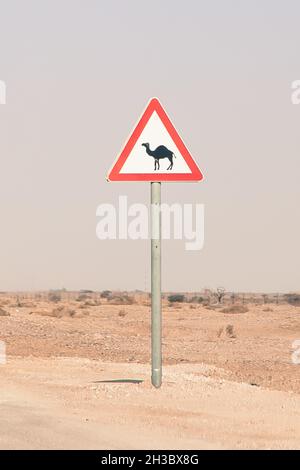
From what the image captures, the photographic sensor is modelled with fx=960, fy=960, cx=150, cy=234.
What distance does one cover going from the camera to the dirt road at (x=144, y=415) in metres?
6.74

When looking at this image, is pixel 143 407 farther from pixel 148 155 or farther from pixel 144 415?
pixel 148 155

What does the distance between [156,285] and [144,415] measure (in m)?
1.66

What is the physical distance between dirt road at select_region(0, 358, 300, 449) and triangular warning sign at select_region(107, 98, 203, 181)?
2066 millimetres

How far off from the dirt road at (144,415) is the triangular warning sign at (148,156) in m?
2.07

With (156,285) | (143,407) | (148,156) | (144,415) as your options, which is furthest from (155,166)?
(144,415)

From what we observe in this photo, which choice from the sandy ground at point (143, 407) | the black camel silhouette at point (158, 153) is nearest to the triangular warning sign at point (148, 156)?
the black camel silhouette at point (158, 153)

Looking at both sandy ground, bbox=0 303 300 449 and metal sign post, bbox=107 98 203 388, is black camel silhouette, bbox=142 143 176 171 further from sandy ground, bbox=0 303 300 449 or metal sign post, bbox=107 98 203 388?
sandy ground, bbox=0 303 300 449

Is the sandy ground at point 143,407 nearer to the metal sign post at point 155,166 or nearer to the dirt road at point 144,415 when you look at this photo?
the dirt road at point 144,415

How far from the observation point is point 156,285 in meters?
9.23

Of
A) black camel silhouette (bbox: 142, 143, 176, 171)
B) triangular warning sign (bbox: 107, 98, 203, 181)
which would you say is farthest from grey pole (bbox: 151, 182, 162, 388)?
black camel silhouette (bbox: 142, 143, 176, 171)
